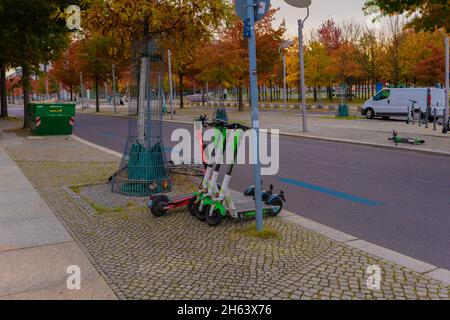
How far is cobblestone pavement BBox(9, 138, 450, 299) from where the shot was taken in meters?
4.00

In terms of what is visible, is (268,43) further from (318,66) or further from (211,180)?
(211,180)

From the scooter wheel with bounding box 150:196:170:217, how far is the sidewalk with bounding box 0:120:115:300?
1.23 meters

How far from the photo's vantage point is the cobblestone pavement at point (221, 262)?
400cm

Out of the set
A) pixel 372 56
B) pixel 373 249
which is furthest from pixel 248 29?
pixel 372 56

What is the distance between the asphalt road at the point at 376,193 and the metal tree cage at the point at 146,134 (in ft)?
5.54

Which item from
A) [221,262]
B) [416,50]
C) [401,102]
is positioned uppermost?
[416,50]

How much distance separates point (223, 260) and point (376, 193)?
4.25 metres

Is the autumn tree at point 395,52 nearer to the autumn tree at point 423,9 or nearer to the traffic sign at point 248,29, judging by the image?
the autumn tree at point 423,9

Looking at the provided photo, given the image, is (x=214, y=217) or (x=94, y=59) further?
(x=94, y=59)

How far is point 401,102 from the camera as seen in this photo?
26.4 metres

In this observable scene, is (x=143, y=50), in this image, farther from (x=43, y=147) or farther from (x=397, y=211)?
(x=43, y=147)

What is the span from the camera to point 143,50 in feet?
27.3

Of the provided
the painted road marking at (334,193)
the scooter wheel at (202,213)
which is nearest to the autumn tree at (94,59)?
the painted road marking at (334,193)
